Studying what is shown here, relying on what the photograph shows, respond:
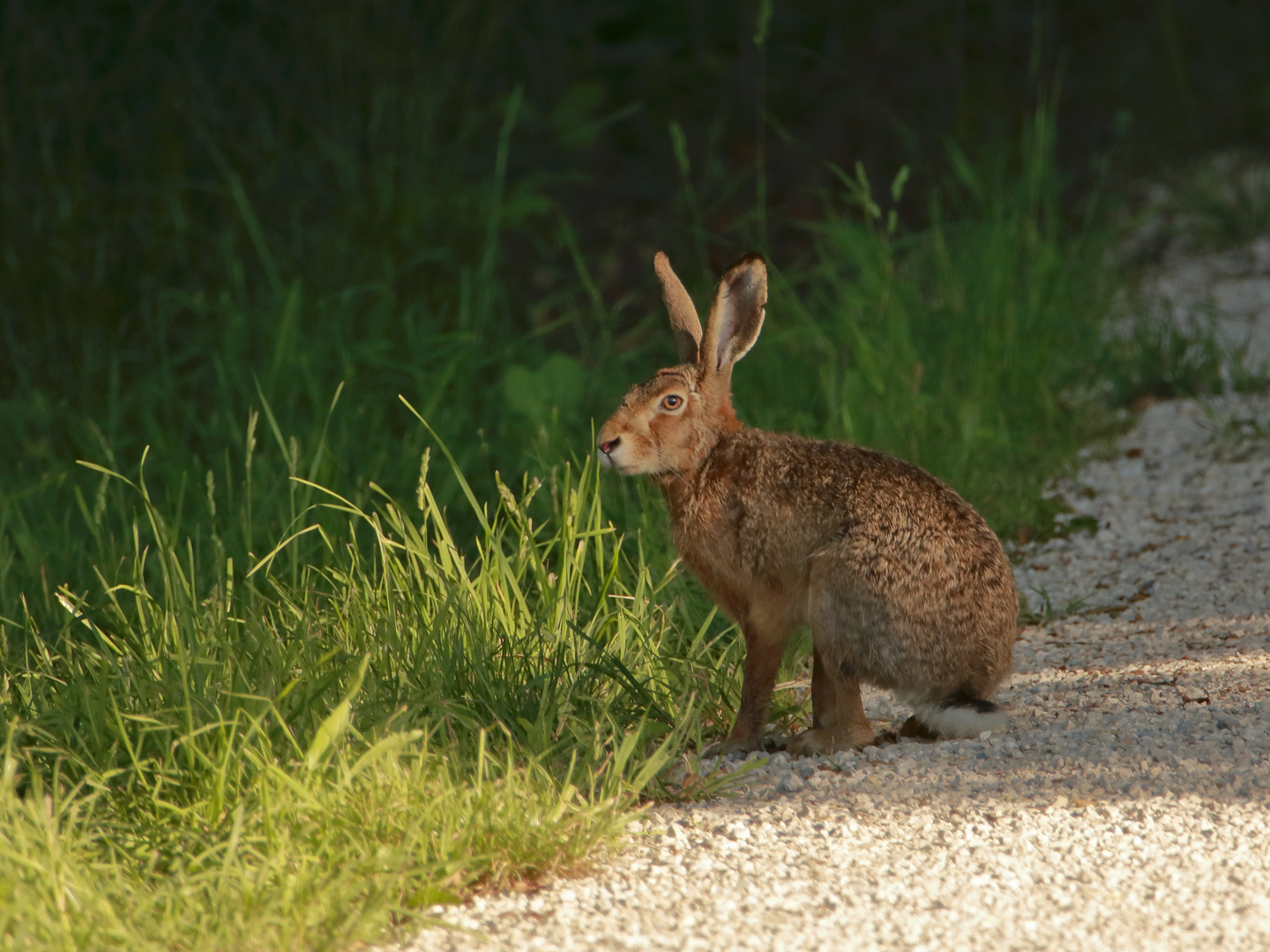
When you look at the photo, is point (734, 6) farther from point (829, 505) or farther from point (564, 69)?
point (829, 505)

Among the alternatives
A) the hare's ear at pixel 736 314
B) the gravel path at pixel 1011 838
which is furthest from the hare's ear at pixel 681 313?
the gravel path at pixel 1011 838

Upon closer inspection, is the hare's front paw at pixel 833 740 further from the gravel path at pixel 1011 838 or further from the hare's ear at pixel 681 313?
the hare's ear at pixel 681 313

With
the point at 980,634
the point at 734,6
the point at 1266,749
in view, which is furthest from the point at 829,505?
the point at 734,6

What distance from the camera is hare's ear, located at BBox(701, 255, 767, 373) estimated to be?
370 cm

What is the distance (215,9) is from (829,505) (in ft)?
20.1

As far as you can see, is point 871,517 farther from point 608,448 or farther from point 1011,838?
point 1011,838

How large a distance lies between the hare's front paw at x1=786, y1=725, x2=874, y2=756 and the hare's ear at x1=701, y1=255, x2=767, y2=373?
1.03 m

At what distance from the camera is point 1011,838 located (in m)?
2.69

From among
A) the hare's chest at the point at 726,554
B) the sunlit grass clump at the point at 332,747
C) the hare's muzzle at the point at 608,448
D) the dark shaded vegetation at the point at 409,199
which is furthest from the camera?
Result: the dark shaded vegetation at the point at 409,199

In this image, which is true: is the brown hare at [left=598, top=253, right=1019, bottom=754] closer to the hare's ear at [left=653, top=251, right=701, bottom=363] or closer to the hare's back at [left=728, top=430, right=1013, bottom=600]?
the hare's back at [left=728, top=430, right=1013, bottom=600]

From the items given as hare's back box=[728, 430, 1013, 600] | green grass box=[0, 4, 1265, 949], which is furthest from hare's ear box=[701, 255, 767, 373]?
green grass box=[0, 4, 1265, 949]

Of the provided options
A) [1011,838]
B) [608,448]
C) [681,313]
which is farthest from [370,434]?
[1011,838]

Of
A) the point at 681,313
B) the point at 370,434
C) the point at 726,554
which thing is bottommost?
the point at 370,434

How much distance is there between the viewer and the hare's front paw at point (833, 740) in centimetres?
330
